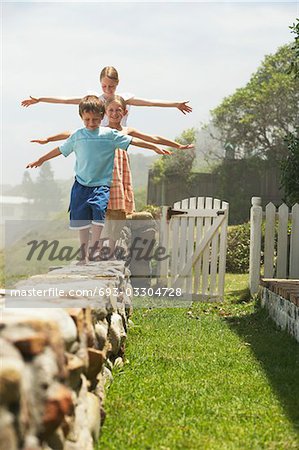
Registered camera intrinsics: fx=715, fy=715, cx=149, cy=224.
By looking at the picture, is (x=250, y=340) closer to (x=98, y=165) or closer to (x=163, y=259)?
(x=98, y=165)

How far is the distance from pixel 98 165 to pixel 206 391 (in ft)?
6.40

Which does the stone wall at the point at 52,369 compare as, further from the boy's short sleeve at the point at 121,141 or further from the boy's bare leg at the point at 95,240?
the boy's short sleeve at the point at 121,141

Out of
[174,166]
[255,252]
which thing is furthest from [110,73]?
[174,166]

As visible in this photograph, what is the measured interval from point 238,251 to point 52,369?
1077 centimetres

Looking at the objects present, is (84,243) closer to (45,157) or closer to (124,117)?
(45,157)

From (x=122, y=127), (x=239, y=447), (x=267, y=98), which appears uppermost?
(x=267, y=98)

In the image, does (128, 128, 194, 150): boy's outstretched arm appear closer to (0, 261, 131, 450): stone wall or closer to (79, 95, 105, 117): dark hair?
(79, 95, 105, 117): dark hair

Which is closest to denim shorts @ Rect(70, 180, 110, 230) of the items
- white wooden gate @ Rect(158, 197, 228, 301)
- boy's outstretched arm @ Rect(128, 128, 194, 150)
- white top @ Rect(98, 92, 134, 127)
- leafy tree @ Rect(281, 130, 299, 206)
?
boy's outstretched arm @ Rect(128, 128, 194, 150)

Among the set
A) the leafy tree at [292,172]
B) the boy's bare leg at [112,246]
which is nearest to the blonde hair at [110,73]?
the boy's bare leg at [112,246]

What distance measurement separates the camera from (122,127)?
5.86 m

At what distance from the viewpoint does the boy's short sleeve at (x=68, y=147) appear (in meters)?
5.37

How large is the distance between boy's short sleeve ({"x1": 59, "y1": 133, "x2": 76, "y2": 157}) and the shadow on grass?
2.02 metres

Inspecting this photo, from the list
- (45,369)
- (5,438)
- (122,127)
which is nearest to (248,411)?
(45,369)

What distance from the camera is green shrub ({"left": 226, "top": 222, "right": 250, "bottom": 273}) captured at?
12.5 metres
